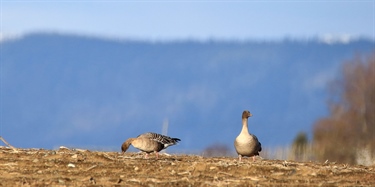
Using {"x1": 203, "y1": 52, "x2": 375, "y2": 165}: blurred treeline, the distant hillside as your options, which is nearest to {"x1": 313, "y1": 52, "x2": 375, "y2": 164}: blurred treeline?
{"x1": 203, "y1": 52, "x2": 375, "y2": 165}: blurred treeline

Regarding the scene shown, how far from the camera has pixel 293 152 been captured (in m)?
28.5

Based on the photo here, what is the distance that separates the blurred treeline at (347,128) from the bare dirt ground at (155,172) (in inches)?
311

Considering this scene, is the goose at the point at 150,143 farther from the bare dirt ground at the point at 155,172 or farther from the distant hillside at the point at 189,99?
the distant hillside at the point at 189,99

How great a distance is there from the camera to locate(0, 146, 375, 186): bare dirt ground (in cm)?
1633

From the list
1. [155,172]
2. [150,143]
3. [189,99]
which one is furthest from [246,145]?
[189,99]

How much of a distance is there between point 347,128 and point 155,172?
62.4 ft

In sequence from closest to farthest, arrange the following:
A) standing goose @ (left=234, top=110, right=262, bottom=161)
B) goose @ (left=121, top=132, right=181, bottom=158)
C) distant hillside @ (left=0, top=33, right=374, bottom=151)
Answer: standing goose @ (left=234, top=110, right=262, bottom=161)
goose @ (left=121, top=132, right=181, bottom=158)
distant hillside @ (left=0, top=33, right=374, bottom=151)

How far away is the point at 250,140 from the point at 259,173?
9.30 feet

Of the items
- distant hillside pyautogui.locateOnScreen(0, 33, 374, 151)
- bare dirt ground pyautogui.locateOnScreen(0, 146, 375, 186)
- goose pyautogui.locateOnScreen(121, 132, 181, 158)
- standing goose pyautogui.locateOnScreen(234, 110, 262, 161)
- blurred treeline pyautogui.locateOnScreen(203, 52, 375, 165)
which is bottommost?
bare dirt ground pyautogui.locateOnScreen(0, 146, 375, 186)

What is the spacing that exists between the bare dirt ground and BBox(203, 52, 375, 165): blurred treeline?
789 cm

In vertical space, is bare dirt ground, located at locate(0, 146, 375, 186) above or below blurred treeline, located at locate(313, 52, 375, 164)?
below

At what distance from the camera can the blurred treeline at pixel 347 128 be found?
1181 inches

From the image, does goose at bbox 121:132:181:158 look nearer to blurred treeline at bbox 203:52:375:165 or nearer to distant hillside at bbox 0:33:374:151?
blurred treeline at bbox 203:52:375:165

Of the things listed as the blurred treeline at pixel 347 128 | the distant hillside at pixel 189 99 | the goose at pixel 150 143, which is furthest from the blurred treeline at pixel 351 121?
the distant hillside at pixel 189 99
